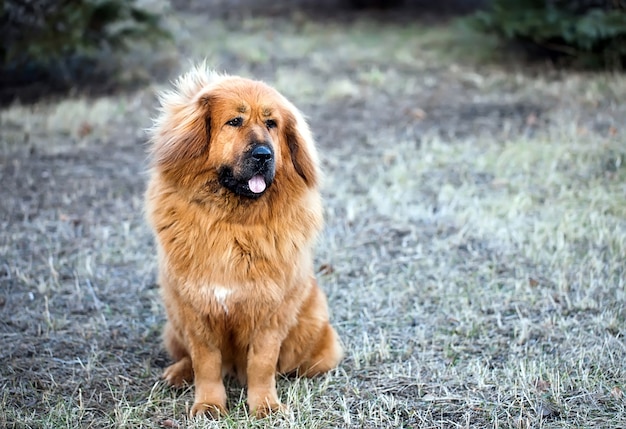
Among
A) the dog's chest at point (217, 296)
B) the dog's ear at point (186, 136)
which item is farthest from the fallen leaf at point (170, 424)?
the dog's ear at point (186, 136)

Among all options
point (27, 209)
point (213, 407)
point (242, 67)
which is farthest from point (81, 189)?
point (242, 67)

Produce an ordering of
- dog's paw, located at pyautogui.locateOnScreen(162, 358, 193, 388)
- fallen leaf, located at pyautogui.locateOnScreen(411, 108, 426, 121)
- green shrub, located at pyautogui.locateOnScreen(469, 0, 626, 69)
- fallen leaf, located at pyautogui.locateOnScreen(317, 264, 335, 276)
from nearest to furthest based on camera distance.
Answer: dog's paw, located at pyautogui.locateOnScreen(162, 358, 193, 388) < fallen leaf, located at pyautogui.locateOnScreen(317, 264, 335, 276) < fallen leaf, located at pyautogui.locateOnScreen(411, 108, 426, 121) < green shrub, located at pyautogui.locateOnScreen(469, 0, 626, 69)

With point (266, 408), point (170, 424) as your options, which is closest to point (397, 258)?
point (266, 408)

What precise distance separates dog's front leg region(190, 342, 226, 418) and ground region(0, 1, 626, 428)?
12 centimetres

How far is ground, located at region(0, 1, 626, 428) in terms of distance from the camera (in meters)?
4.17

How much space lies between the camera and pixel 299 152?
425 cm

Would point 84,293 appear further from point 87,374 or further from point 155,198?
point 155,198

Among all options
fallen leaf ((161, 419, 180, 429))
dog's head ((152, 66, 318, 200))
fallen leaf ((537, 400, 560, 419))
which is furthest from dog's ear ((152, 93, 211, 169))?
fallen leaf ((537, 400, 560, 419))

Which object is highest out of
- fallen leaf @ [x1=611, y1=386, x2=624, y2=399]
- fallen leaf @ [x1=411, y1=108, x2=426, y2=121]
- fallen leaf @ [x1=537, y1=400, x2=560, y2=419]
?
fallen leaf @ [x1=411, y1=108, x2=426, y2=121]

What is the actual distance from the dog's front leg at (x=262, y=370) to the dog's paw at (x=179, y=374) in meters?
0.47

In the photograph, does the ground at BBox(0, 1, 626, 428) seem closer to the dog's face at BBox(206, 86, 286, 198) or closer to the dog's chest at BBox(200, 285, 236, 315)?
the dog's chest at BBox(200, 285, 236, 315)

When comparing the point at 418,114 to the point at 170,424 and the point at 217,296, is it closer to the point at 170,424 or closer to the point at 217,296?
the point at 217,296

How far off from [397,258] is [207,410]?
8.47 ft

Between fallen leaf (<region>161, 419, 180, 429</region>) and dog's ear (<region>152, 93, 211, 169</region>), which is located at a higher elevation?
dog's ear (<region>152, 93, 211, 169</region>)
